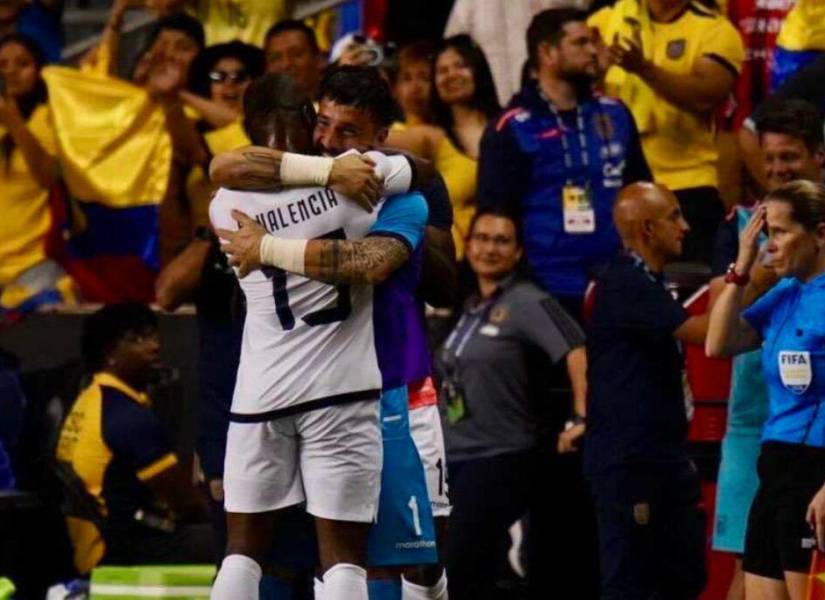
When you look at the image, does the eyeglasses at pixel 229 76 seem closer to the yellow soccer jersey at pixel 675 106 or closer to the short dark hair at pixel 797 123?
the yellow soccer jersey at pixel 675 106

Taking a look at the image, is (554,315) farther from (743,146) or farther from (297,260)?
(297,260)

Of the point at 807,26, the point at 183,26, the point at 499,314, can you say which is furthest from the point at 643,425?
the point at 183,26

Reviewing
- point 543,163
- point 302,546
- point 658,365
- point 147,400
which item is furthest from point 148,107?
point 302,546

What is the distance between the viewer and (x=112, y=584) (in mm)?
9859

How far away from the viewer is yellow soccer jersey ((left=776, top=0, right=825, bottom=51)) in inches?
436

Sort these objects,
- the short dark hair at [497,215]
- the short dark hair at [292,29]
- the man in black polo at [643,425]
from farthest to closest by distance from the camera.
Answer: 1. the short dark hair at [292,29]
2. the short dark hair at [497,215]
3. the man in black polo at [643,425]

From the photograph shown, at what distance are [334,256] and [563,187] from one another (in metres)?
3.23

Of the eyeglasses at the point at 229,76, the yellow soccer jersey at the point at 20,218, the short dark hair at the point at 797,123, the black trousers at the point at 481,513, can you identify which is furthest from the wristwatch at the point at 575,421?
the yellow soccer jersey at the point at 20,218

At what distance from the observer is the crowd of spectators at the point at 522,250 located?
8484 mm

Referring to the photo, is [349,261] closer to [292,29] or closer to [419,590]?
[419,590]

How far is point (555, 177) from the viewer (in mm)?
10578

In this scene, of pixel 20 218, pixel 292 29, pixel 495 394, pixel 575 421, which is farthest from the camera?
pixel 20 218

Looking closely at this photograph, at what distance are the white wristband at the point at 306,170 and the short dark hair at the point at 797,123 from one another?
95.2 inches

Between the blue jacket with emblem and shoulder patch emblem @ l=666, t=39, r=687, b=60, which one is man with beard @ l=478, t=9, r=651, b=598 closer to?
the blue jacket with emblem
